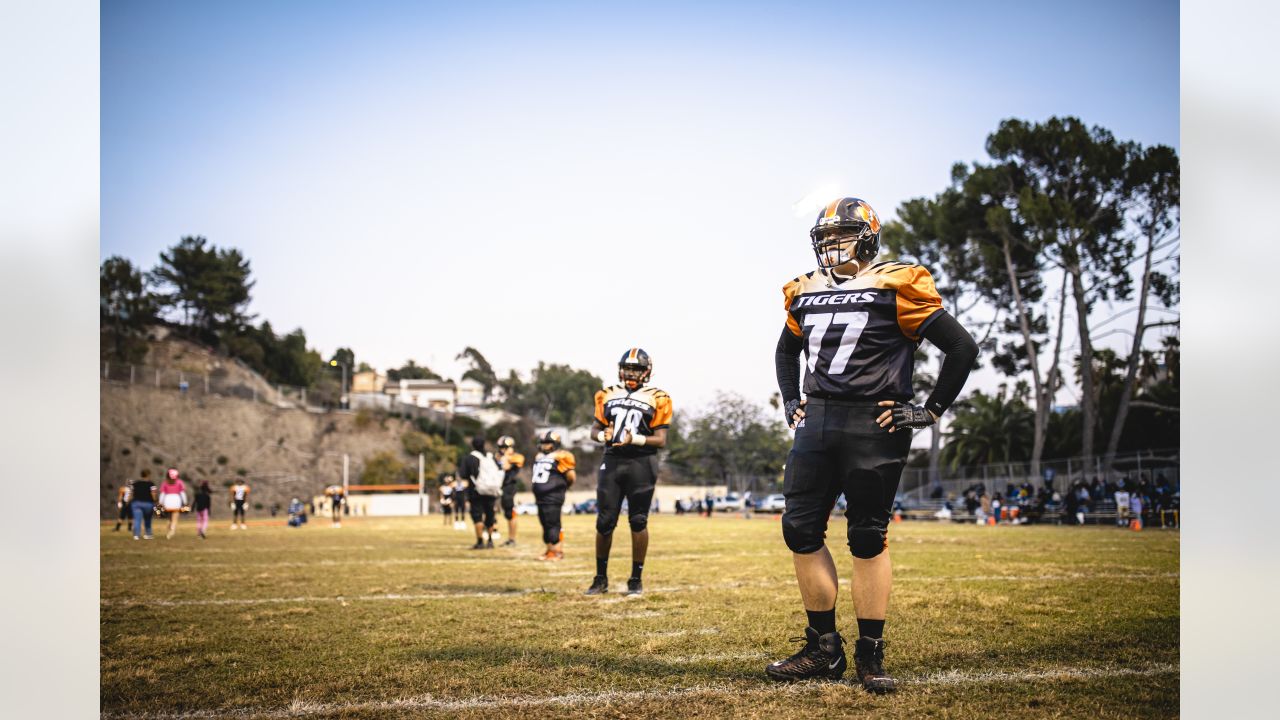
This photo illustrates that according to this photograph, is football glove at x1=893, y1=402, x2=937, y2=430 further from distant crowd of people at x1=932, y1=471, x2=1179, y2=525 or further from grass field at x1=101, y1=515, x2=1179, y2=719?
distant crowd of people at x1=932, y1=471, x2=1179, y2=525

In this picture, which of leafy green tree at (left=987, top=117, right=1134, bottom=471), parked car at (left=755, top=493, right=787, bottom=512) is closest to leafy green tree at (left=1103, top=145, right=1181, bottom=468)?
leafy green tree at (left=987, top=117, right=1134, bottom=471)

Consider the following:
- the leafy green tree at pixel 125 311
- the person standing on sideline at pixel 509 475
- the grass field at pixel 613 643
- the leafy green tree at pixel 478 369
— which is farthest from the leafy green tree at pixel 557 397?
the grass field at pixel 613 643

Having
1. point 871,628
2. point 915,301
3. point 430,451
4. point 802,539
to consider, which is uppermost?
point 915,301

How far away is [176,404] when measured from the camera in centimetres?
6400

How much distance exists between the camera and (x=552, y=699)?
443 centimetres

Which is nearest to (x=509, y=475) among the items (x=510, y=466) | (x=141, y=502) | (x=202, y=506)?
(x=510, y=466)

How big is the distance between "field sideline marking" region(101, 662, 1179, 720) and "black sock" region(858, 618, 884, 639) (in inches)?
10.1

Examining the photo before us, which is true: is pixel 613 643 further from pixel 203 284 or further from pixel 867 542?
pixel 203 284

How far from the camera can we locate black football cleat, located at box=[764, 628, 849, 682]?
4.84m

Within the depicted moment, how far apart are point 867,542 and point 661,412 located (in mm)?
4330

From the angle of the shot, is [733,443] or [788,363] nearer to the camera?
[788,363]
